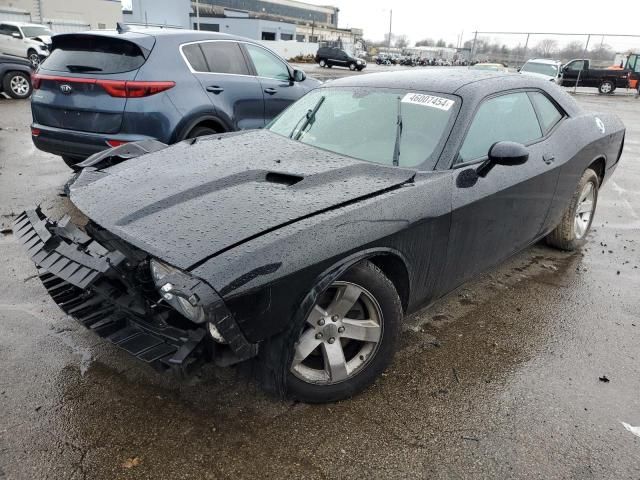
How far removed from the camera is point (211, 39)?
224 inches

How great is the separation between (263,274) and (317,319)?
464 millimetres

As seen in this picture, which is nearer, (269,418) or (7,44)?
(269,418)

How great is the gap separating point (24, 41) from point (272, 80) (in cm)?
1903

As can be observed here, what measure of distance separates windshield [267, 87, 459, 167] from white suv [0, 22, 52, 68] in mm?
18912

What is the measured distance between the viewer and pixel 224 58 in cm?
574

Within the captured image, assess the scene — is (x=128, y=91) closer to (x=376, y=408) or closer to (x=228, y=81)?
(x=228, y=81)

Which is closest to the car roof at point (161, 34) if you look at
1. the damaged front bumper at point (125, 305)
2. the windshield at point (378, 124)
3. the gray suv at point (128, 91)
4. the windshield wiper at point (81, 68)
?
Answer: the gray suv at point (128, 91)

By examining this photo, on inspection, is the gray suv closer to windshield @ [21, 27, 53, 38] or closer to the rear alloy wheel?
the rear alloy wheel

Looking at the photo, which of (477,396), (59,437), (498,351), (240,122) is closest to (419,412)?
(477,396)

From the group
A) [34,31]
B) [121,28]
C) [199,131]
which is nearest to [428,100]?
[199,131]

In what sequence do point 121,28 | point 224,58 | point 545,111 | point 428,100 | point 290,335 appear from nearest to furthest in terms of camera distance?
point 290,335 < point 428,100 < point 545,111 < point 121,28 < point 224,58

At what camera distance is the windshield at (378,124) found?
9.66 feet

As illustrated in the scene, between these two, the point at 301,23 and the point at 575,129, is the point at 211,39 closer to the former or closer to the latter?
the point at 575,129

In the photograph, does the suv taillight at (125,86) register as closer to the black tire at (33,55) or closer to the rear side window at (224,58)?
the rear side window at (224,58)
